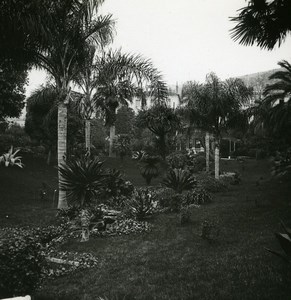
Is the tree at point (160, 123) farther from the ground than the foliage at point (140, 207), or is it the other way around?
the tree at point (160, 123)

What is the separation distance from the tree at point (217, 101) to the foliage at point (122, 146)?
12.7 metres

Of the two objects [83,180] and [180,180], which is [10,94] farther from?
[83,180]

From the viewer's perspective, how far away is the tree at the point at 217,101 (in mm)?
17953

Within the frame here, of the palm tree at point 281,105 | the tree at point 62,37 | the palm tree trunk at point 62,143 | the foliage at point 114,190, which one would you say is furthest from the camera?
the palm tree at point 281,105

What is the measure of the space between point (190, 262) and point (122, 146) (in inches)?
1026

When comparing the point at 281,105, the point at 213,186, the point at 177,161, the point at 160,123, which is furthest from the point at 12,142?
the point at 281,105

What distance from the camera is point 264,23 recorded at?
25.0 ft

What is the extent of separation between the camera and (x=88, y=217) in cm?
924

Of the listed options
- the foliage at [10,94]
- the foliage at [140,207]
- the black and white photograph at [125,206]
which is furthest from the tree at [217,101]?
the foliage at [10,94]

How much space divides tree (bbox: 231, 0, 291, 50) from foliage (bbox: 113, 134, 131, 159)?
22.7m

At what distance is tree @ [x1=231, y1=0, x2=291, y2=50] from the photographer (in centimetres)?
710

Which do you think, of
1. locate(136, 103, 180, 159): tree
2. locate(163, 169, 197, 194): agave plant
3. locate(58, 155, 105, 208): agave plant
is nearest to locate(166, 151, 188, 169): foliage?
locate(136, 103, 180, 159): tree

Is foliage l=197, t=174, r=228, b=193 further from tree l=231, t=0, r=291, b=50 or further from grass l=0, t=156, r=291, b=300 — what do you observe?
tree l=231, t=0, r=291, b=50

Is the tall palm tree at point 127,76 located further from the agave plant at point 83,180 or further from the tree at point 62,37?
the agave plant at point 83,180
